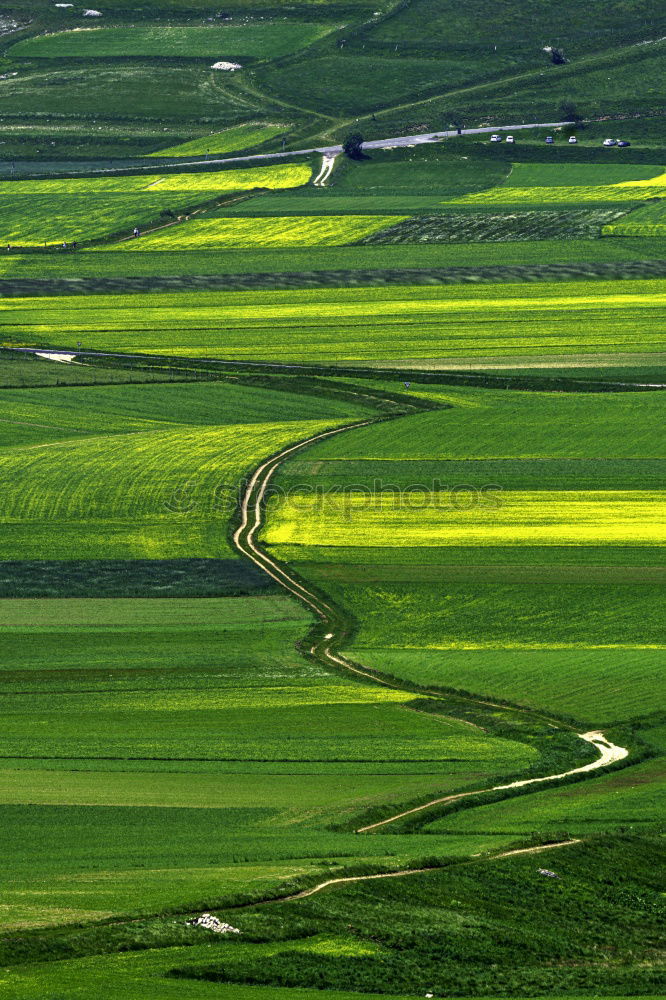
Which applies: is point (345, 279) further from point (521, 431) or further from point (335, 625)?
point (335, 625)

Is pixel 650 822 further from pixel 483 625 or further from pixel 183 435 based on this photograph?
pixel 183 435

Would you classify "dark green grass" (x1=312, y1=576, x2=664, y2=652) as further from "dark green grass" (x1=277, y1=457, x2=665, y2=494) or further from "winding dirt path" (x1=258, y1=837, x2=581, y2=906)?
"winding dirt path" (x1=258, y1=837, x2=581, y2=906)

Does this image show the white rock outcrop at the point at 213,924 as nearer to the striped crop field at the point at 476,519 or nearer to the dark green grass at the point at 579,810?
the dark green grass at the point at 579,810

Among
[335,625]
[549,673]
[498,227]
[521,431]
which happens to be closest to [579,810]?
[549,673]

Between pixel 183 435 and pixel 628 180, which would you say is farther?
pixel 628 180

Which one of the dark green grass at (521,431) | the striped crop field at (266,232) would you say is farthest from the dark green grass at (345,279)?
the dark green grass at (521,431)

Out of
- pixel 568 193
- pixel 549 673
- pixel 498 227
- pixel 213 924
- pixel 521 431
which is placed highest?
pixel 568 193

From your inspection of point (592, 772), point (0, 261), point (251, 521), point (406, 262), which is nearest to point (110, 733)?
point (592, 772)
